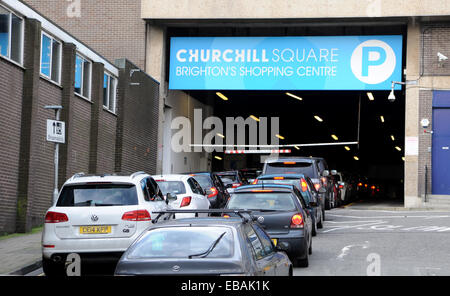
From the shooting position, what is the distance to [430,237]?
17766 millimetres

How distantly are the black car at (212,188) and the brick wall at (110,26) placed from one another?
12214 millimetres

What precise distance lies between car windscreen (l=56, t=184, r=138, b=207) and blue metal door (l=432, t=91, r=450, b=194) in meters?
21.9

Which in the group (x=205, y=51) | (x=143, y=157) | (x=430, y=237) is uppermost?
(x=205, y=51)

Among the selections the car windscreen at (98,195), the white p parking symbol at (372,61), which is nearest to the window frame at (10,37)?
the car windscreen at (98,195)

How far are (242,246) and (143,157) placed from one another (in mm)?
24391

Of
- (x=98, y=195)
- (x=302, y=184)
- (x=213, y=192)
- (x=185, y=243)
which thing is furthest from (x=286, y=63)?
(x=185, y=243)

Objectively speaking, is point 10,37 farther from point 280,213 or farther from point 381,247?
point 381,247

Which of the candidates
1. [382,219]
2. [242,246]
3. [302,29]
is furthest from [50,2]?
[242,246]

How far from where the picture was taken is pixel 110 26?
3225 centimetres

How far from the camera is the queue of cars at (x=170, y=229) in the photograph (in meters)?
6.98

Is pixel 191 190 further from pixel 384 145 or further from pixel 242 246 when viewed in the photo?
pixel 384 145

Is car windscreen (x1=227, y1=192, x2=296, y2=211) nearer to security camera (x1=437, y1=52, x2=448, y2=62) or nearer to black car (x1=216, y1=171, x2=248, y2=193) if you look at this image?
black car (x1=216, y1=171, x2=248, y2=193)

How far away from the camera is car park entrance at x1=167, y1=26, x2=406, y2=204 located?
3198 centimetres
